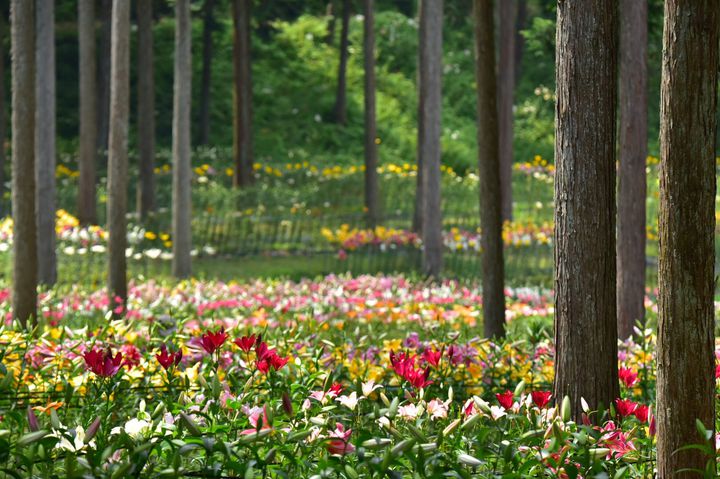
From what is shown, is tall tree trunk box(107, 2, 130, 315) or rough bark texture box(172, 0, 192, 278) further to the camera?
rough bark texture box(172, 0, 192, 278)

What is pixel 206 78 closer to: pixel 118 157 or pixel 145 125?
pixel 145 125

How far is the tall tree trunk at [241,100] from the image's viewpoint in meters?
23.4

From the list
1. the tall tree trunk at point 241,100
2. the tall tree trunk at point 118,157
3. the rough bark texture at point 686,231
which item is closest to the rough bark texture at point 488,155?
the tall tree trunk at point 118,157

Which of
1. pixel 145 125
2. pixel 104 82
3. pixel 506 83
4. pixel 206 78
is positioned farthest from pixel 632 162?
pixel 206 78

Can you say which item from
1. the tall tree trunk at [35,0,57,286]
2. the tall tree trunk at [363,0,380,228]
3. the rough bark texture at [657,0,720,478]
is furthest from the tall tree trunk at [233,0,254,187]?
the rough bark texture at [657,0,720,478]

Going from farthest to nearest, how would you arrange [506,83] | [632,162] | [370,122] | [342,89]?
[342,89], [370,122], [506,83], [632,162]

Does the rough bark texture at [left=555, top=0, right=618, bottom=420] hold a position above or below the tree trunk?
below

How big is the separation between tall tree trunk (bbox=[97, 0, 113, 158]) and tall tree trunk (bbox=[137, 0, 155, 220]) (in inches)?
171

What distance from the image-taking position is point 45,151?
621 inches

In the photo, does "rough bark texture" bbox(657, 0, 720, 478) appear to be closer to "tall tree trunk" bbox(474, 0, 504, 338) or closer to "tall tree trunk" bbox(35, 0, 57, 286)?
A: "tall tree trunk" bbox(474, 0, 504, 338)

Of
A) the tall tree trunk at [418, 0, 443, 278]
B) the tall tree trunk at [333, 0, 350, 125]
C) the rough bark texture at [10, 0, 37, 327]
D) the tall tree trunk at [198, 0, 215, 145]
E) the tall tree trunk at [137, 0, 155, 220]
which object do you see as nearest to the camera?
the rough bark texture at [10, 0, 37, 327]

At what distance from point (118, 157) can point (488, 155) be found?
465cm

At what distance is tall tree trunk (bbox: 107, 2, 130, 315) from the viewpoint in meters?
11.7

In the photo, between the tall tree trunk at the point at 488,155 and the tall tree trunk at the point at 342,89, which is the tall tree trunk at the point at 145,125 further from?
the tall tree trunk at the point at 488,155
